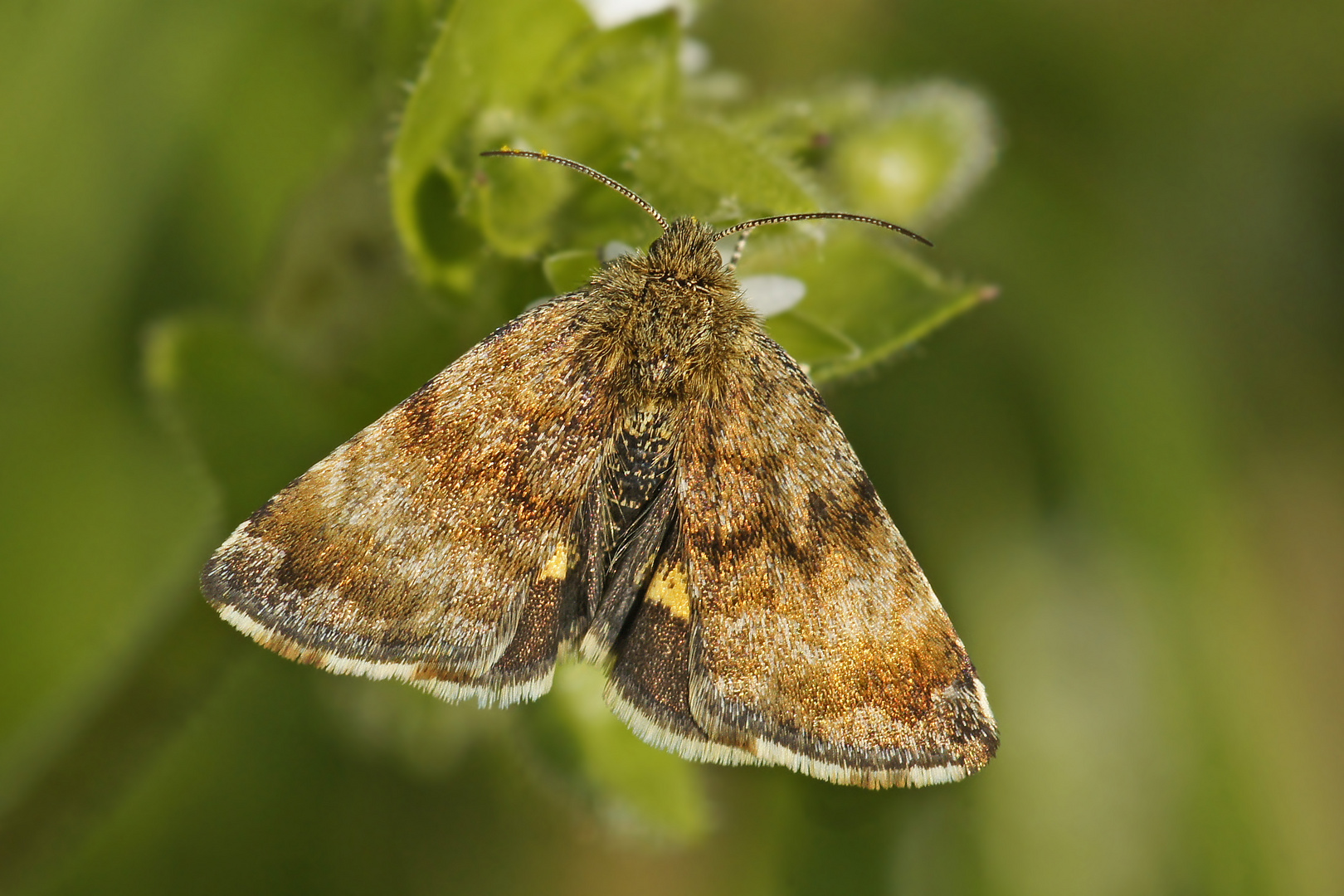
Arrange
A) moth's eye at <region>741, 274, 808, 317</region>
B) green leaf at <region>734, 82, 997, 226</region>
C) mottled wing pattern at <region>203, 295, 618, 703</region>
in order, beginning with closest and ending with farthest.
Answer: mottled wing pattern at <region>203, 295, 618, 703</region> → moth's eye at <region>741, 274, 808, 317</region> → green leaf at <region>734, 82, 997, 226</region>

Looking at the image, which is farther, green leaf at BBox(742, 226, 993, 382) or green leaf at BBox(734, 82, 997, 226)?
green leaf at BBox(734, 82, 997, 226)

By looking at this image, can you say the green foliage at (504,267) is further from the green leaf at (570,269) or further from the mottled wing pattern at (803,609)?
the mottled wing pattern at (803,609)

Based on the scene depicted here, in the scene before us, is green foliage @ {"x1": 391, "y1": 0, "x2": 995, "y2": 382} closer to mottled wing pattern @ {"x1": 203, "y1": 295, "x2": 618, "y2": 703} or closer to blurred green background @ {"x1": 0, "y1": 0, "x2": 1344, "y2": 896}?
mottled wing pattern @ {"x1": 203, "y1": 295, "x2": 618, "y2": 703}

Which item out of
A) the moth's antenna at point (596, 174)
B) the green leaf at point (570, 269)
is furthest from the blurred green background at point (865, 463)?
the moth's antenna at point (596, 174)

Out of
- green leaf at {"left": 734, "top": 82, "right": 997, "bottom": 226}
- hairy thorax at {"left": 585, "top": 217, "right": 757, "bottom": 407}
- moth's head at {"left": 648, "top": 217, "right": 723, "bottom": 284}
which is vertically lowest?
hairy thorax at {"left": 585, "top": 217, "right": 757, "bottom": 407}

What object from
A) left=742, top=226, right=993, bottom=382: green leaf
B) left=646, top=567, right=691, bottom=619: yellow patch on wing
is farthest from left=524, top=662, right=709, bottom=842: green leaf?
left=742, top=226, right=993, bottom=382: green leaf

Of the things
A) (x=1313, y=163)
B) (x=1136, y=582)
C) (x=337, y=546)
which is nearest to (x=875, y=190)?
(x=337, y=546)

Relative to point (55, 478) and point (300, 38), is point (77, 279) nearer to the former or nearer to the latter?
point (55, 478)
